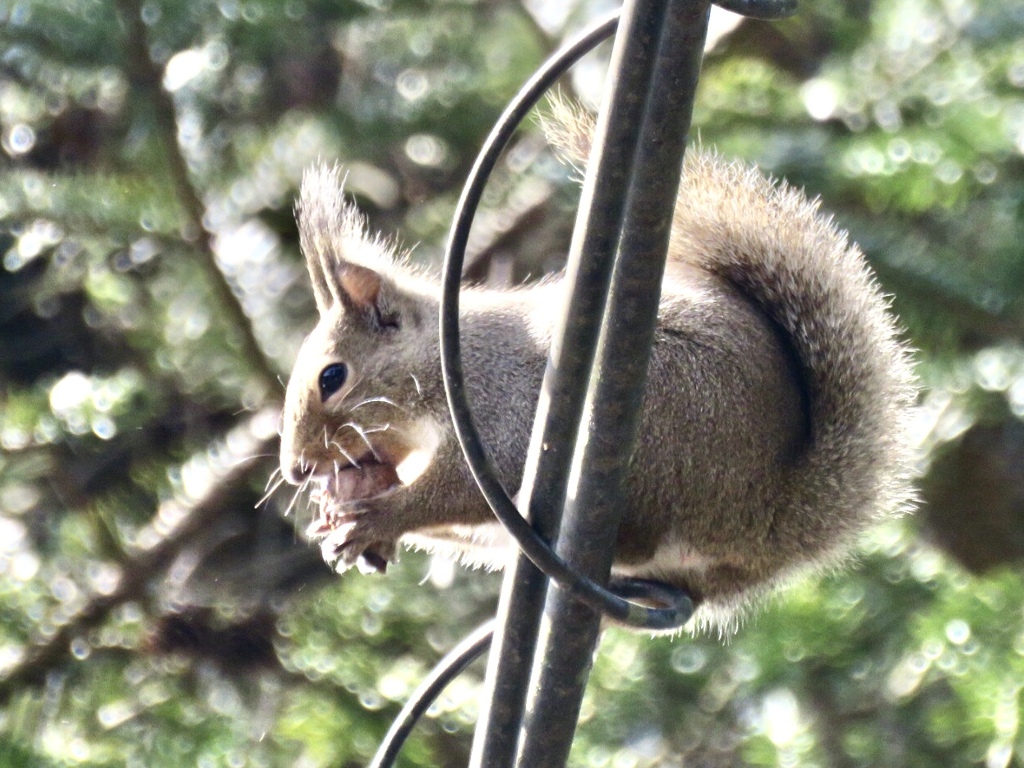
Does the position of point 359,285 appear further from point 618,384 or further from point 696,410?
point 618,384

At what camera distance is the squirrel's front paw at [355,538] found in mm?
1293

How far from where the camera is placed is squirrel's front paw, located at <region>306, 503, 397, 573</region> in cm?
129

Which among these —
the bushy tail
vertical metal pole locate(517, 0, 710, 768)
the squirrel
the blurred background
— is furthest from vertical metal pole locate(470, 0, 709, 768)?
the blurred background

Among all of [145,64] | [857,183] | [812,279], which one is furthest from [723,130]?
[145,64]

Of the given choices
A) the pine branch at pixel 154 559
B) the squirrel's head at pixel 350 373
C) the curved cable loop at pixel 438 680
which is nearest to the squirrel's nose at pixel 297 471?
the squirrel's head at pixel 350 373

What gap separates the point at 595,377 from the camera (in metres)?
0.87

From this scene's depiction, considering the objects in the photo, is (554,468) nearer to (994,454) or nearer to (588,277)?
(588,277)

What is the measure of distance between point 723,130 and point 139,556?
114 cm

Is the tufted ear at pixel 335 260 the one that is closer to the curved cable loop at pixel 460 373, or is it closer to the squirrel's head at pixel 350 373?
the squirrel's head at pixel 350 373

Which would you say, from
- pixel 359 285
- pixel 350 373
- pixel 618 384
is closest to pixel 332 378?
pixel 350 373

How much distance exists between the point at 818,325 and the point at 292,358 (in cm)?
96

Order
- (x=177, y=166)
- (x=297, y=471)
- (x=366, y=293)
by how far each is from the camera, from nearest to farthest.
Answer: (x=297, y=471), (x=366, y=293), (x=177, y=166)

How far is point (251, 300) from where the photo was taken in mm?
2037

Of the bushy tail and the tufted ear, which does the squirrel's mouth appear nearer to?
the tufted ear
